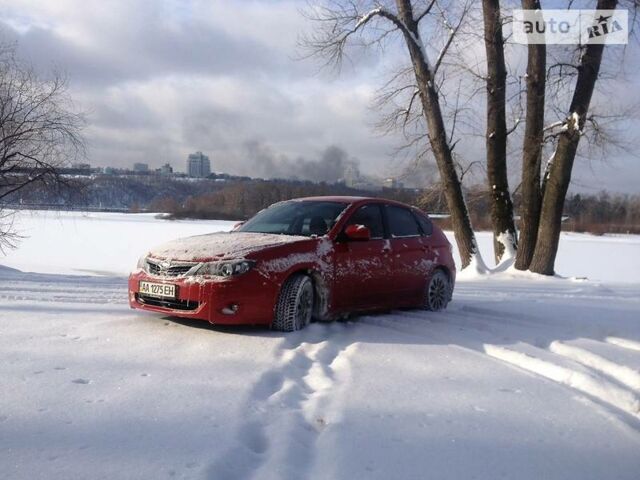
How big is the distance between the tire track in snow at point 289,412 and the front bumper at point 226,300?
0.38 meters

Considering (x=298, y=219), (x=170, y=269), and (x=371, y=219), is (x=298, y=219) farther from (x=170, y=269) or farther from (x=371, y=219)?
(x=170, y=269)

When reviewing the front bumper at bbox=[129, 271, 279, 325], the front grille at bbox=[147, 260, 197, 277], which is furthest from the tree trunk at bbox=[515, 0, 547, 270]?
the front grille at bbox=[147, 260, 197, 277]

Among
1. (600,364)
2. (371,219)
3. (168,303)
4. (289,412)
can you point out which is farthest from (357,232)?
(289,412)

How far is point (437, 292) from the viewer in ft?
24.0

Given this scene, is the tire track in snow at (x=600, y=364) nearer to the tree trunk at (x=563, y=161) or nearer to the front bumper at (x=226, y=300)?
the front bumper at (x=226, y=300)

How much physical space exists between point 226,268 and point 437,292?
3.26 metres

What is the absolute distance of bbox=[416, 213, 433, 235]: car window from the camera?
739 cm

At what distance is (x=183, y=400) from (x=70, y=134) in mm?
11631

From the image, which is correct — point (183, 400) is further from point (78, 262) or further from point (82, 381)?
point (78, 262)

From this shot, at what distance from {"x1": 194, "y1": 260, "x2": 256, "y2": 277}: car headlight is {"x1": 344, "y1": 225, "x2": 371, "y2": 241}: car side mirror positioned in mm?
1291

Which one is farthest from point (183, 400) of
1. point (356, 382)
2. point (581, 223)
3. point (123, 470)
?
point (581, 223)

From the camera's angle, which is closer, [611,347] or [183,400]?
[183,400]

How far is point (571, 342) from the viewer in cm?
538

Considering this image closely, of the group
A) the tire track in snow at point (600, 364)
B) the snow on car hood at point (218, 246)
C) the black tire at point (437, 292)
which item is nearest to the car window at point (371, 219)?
the snow on car hood at point (218, 246)
